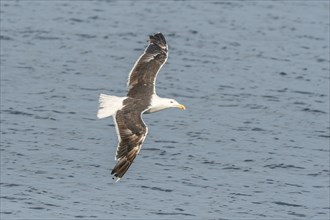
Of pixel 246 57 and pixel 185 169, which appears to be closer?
pixel 185 169

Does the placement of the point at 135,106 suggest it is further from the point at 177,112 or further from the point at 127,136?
the point at 177,112

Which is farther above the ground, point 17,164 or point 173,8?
point 173,8

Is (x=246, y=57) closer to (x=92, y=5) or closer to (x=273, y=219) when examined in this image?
(x=92, y=5)

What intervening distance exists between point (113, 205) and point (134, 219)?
105 centimetres

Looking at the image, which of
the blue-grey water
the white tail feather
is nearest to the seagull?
the white tail feather

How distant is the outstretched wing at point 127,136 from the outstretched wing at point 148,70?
1.80 metres

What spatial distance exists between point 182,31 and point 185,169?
13.8 m

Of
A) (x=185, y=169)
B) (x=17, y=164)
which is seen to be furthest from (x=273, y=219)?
(x=17, y=164)

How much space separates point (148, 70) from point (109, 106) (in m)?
2.80

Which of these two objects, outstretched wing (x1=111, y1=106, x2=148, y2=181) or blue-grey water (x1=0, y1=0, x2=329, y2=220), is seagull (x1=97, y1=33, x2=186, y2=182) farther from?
blue-grey water (x1=0, y1=0, x2=329, y2=220)

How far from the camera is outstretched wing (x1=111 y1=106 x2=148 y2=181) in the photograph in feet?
67.5

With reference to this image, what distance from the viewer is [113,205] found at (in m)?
28.1

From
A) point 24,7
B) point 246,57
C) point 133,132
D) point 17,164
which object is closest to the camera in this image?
point 133,132

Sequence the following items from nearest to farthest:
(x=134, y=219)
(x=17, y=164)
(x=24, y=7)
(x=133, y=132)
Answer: (x=133, y=132)
(x=134, y=219)
(x=17, y=164)
(x=24, y=7)
